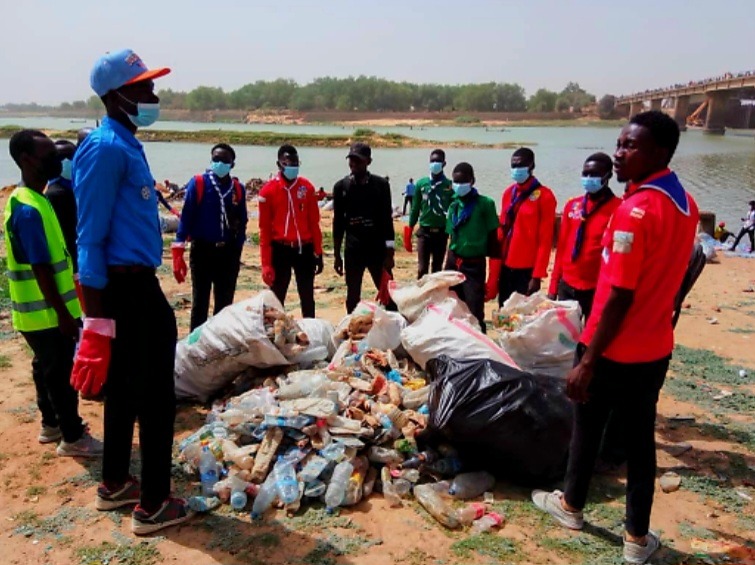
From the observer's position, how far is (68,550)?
2535 millimetres

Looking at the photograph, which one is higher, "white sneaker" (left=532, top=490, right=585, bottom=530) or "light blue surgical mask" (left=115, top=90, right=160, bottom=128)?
"light blue surgical mask" (left=115, top=90, right=160, bottom=128)

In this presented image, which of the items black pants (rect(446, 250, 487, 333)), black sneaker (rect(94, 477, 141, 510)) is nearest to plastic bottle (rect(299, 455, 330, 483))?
black sneaker (rect(94, 477, 141, 510))

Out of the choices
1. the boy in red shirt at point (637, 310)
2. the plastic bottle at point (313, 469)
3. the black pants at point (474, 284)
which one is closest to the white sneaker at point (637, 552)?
the boy in red shirt at point (637, 310)

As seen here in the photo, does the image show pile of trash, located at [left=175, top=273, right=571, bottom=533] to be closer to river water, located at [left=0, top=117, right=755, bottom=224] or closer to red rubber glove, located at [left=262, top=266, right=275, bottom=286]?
red rubber glove, located at [left=262, top=266, right=275, bottom=286]

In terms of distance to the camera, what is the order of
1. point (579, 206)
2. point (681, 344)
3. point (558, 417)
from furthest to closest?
1. point (681, 344)
2. point (579, 206)
3. point (558, 417)

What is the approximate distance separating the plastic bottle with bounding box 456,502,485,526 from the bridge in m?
50.6

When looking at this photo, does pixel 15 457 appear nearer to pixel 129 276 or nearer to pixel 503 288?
pixel 129 276

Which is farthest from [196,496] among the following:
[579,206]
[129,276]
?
[579,206]

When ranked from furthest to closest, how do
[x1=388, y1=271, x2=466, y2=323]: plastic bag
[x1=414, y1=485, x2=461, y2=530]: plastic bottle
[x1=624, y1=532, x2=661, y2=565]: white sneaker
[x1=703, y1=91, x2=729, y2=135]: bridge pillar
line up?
[x1=703, y1=91, x2=729, y2=135]: bridge pillar → [x1=388, y1=271, x2=466, y2=323]: plastic bag → [x1=414, y1=485, x2=461, y2=530]: plastic bottle → [x1=624, y1=532, x2=661, y2=565]: white sneaker

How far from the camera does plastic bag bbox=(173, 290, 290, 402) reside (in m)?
3.70

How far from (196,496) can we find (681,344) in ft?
15.6

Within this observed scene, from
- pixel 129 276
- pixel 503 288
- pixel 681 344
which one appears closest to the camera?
pixel 129 276

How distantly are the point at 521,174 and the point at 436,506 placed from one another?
9.02 feet

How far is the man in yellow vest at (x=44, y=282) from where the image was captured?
2992 mm
